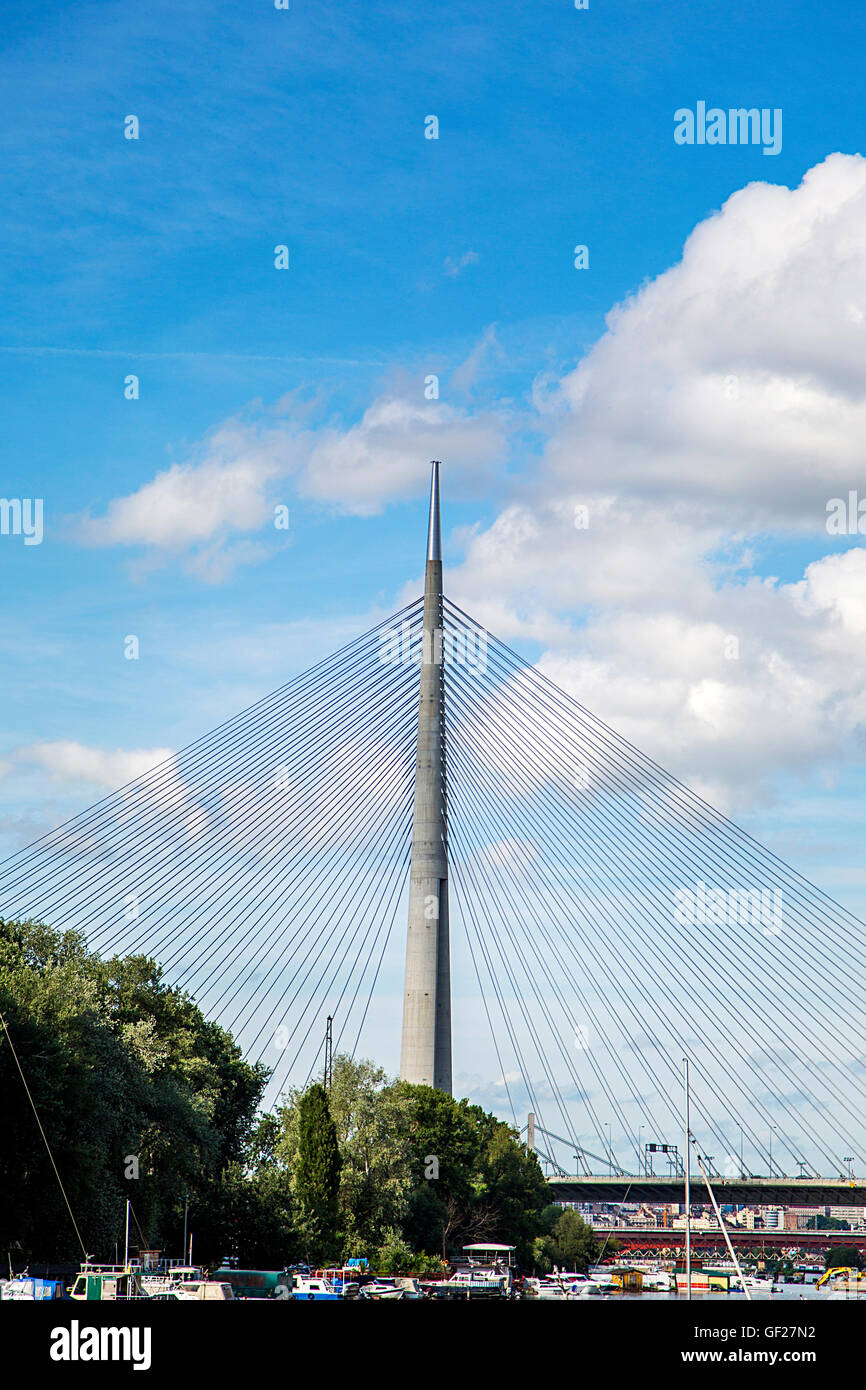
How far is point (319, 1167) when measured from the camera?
79312 mm

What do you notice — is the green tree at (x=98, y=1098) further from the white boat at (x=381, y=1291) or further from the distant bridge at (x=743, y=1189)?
the distant bridge at (x=743, y=1189)

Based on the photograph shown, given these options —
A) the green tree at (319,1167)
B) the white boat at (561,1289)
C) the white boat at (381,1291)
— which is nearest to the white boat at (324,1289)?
the white boat at (381,1291)

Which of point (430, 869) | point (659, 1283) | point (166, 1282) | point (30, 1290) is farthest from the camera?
point (659, 1283)

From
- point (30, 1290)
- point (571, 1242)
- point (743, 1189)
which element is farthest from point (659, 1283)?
point (30, 1290)

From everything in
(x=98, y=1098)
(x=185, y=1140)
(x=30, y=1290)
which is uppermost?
(x=98, y=1098)

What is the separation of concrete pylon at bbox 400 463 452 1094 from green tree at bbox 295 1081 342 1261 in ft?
29.1

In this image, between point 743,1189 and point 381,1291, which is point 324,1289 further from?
point 743,1189

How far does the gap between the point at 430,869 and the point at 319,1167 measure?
16732 mm

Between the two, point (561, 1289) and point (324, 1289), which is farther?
point (561, 1289)

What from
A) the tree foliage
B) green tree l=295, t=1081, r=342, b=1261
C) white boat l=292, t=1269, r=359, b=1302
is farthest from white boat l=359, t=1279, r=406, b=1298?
green tree l=295, t=1081, r=342, b=1261

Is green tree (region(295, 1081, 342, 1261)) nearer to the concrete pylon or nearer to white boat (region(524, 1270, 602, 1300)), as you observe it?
Answer: the concrete pylon

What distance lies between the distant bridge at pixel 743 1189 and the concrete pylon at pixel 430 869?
54423 millimetres
